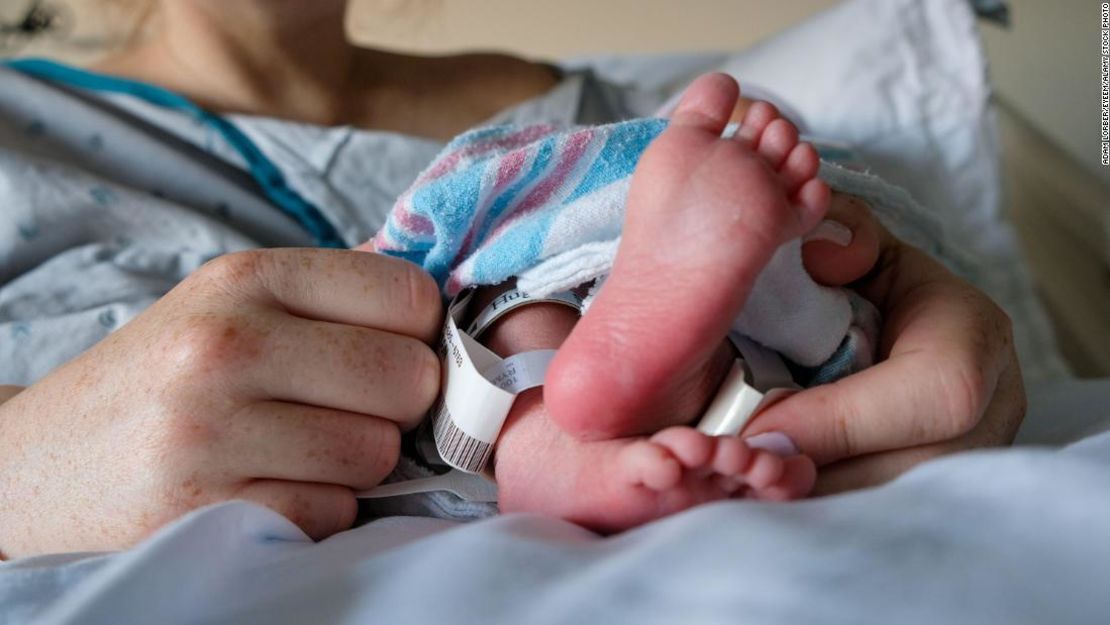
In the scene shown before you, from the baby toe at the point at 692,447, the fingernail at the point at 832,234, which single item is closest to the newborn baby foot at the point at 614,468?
the baby toe at the point at 692,447

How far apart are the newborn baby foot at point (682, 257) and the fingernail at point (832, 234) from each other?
0.08m

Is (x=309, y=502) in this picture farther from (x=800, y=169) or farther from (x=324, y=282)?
(x=800, y=169)

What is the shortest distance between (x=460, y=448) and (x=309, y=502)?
79mm

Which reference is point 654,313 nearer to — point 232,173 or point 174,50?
point 232,173

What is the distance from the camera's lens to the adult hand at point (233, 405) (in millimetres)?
446

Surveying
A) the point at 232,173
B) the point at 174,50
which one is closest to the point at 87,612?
the point at 232,173

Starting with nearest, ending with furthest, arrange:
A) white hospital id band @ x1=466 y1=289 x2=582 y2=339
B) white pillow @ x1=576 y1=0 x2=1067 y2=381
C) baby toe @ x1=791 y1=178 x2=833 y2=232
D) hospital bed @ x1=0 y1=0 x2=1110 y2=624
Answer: hospital bed @ x1=0 y1=0 x2=1110 y2=624, baby toe @ x1=791 y1=178 x2=833 y2=232, white hospital id band @ x1=466 y1=289 x2=582 y2=339, white pillow @ x1=576 y1=0 x2=1067 y2=381

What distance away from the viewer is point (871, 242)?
51 cm

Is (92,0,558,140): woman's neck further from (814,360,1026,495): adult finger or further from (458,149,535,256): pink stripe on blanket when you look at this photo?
(814,360,1026,495): adult finger

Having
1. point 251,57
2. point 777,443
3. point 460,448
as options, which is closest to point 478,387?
point 460,448

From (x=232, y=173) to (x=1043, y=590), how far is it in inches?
31.3

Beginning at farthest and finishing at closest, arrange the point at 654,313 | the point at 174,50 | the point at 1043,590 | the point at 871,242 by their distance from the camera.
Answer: the point at 174,50 < the point at 871,242 < the point at 654,313 < the point at 1043,590

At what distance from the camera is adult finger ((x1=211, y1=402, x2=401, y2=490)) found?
451 millimetres

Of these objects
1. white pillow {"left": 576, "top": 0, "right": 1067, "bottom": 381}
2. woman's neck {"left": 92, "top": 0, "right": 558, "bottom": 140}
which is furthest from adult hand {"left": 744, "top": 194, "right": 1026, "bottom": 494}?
woman's neck {"left": 92, "top": 0, "right": 558, "bottom": 140}
